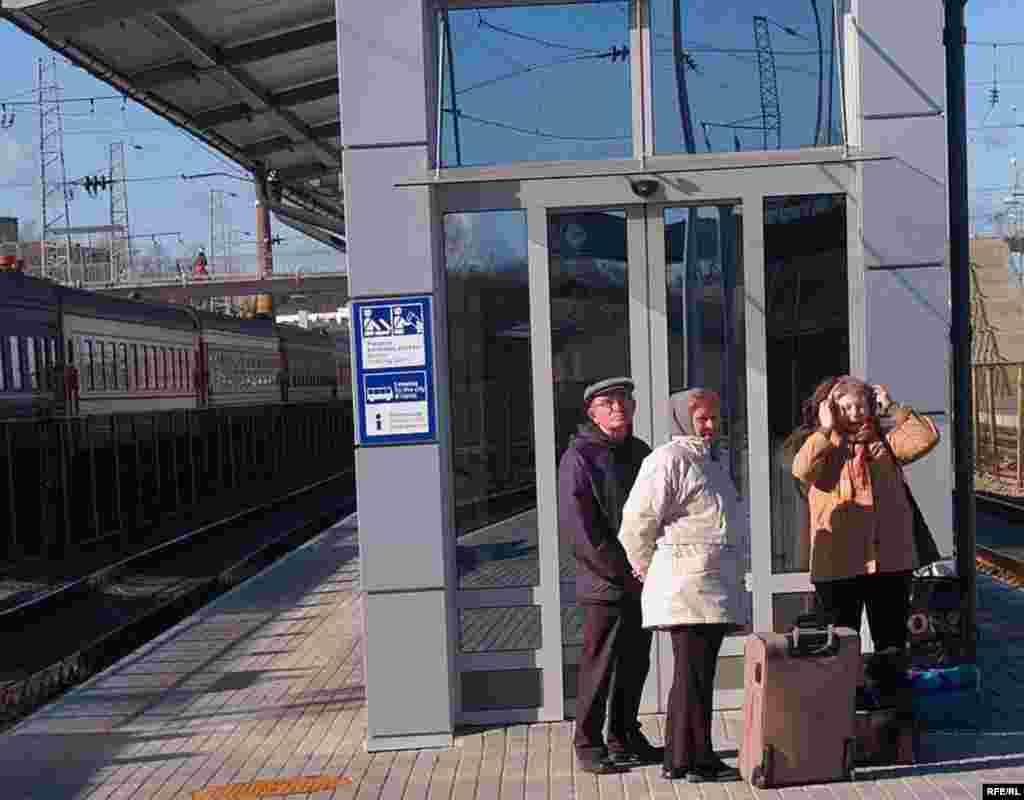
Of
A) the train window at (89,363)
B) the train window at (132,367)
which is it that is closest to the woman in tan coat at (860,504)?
the train window at (89,363)

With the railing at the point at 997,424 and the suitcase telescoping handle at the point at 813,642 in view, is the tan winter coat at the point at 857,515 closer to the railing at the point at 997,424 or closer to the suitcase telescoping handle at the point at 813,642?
the suitcase telescoping handle at the point at 813,642

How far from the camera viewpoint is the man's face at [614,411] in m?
6.61

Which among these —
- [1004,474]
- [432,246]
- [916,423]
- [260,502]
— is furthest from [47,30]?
[1004,474]

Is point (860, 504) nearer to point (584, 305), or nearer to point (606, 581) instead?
point (606, 581)

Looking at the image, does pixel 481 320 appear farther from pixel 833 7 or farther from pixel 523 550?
pixel 833 7

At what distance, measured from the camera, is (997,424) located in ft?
97.5

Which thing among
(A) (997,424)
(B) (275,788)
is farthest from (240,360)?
(B) (275,788)

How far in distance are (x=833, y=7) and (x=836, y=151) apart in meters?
0.78

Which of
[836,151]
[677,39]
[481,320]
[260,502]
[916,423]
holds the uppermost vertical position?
[677,39]

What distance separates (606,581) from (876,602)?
128 cm

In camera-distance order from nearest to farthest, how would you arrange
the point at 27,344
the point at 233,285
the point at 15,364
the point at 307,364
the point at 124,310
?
1. the point at 15,364
2. the point at 27,344
3. the point at 124,310
4. the point at 307,364
5. the point at 233,285

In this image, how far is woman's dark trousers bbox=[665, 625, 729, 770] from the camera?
644cm

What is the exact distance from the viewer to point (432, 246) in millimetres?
7285

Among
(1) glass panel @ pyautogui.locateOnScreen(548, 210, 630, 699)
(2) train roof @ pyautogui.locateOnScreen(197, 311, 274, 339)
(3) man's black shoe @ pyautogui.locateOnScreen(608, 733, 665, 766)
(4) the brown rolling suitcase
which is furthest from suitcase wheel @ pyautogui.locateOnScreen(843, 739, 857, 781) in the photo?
(2) train roof @ pyautogui.locateOnScreen(197, 311, 274, 339)
